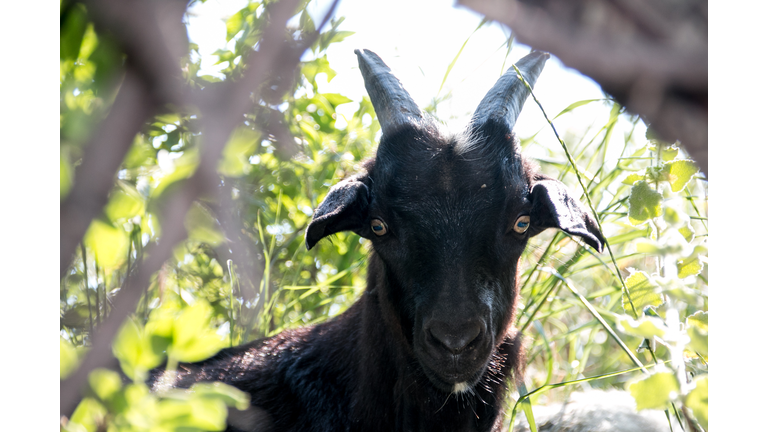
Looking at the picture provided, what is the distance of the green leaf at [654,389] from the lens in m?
1.14

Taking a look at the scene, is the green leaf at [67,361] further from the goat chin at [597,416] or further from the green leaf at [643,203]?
the goat chin at [597,416]

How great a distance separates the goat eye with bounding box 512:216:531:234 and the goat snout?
0.52m

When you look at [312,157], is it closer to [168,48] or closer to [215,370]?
[215,370]

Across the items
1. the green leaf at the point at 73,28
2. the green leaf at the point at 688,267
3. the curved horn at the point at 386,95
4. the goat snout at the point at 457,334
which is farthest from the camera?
the curved horn at the point at 386,95

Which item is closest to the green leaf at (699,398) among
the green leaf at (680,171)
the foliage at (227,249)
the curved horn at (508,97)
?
the foliage at (227,249)

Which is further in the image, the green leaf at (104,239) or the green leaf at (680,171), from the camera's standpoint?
the green leaf at (680,171)

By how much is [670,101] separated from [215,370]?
8.81ft

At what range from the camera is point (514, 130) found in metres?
2.75

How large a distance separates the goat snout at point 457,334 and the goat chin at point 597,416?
143 centimetres

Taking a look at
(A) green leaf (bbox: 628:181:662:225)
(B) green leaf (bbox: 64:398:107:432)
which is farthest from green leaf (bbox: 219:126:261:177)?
(A) green leaf (bbox: 628:181:662:225)

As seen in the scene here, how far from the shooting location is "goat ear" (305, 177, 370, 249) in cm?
229

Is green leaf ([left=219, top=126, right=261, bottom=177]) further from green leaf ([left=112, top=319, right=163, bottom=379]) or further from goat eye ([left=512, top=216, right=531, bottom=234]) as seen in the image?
goat eye ([left=512, top=216, right=531, bottom=234])

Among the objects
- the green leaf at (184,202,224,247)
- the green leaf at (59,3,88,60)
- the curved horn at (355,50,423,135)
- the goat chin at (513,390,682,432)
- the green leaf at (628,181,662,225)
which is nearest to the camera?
the green leaf at (59,3,88,60)
